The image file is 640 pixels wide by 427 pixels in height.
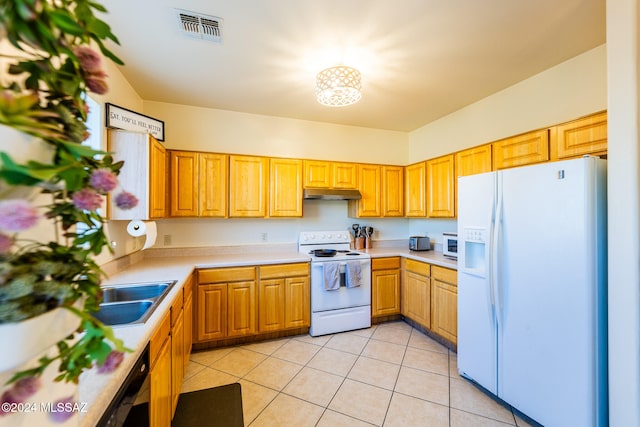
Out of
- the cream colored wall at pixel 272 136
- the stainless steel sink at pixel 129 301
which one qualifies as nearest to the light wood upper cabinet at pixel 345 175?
the cream colored wall at pixel 272 136

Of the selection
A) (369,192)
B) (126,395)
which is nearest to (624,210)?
(126,395)

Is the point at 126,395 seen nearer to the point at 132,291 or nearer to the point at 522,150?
the point at 132,291

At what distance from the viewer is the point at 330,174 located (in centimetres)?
359

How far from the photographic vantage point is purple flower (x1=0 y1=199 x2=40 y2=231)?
293mm

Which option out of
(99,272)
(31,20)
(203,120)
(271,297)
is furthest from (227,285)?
(31,20)

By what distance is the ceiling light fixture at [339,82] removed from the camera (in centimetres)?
214

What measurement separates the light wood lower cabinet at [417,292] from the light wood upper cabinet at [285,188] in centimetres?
156

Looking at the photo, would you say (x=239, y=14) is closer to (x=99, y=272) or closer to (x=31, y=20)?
(x=31, y=20)

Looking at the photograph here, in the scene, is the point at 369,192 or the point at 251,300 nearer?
the point at 251,300

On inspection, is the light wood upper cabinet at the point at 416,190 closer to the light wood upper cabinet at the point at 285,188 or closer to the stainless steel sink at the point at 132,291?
the light wood upper cabinet at the point at 285,188

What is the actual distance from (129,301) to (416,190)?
132 inches

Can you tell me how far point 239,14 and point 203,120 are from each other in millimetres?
1760

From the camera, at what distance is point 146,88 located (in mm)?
2789

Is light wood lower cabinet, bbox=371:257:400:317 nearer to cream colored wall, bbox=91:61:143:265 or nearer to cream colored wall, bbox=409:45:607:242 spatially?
cream colored wall, bbox=409:45:607:242
